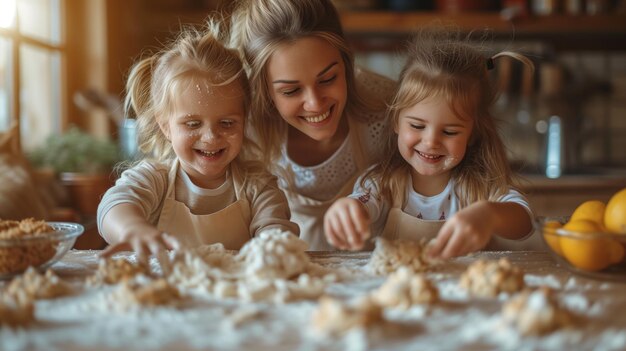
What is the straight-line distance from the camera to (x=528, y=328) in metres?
0.50

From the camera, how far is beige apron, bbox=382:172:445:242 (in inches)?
39.9

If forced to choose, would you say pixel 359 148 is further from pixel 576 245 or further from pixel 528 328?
pixel 528 328

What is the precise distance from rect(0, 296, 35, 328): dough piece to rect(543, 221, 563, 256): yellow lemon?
0.57 meters

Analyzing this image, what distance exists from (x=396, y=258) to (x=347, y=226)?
7cm

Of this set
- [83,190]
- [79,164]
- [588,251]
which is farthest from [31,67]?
[588,251]

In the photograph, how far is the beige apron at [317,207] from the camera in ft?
4.22

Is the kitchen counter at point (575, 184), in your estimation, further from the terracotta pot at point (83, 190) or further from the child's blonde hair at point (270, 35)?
the terracotta pot at point (83, 190)

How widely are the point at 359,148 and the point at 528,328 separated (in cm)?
81

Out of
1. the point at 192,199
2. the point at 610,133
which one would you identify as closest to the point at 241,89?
the point at 192,199

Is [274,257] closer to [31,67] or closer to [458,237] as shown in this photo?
[458,237]

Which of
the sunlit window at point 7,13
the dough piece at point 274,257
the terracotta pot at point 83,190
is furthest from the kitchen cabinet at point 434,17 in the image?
the dough piece at point 274,257

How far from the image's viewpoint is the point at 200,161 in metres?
0.98

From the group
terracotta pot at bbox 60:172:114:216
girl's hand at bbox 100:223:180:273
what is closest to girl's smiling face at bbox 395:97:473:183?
girl's hand at bbox 100:223:180:273

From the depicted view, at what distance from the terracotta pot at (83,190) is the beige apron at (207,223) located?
2.84ft
